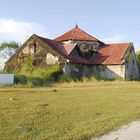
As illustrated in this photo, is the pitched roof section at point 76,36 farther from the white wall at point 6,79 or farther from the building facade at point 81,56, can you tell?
the white wall at point 6,79

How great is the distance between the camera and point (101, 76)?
48000 mm

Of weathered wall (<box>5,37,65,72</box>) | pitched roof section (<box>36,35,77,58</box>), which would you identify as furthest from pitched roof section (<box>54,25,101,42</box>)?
weathered wall (<box>5,37,65,72</box>)

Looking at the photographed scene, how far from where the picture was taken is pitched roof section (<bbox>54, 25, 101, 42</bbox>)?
169ft

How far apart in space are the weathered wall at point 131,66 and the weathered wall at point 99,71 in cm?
144

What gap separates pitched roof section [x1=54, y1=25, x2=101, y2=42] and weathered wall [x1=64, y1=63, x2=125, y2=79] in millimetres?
5300

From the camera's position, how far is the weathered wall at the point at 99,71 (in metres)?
44.8

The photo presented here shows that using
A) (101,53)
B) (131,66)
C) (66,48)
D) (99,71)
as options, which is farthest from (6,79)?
(131,66)

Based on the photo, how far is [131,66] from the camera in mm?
50188

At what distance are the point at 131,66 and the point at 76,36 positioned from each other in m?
10.0

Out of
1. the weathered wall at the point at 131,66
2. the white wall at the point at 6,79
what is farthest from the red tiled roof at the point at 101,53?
the white wall at the point at 6,79

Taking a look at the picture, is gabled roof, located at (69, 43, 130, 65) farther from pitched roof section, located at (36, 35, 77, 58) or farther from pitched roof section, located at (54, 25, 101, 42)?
pitched roof section, located at (54, 25, 101, 42)

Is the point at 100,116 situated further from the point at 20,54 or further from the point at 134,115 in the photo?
the point at 20,54

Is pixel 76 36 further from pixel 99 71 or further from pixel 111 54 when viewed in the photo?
pixel 99 71

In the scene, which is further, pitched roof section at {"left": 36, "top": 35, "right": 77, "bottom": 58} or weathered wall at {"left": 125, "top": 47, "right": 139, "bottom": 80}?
weathered wall at {"left": 125, "top": 47, "right": 139, "bottom": 80}
